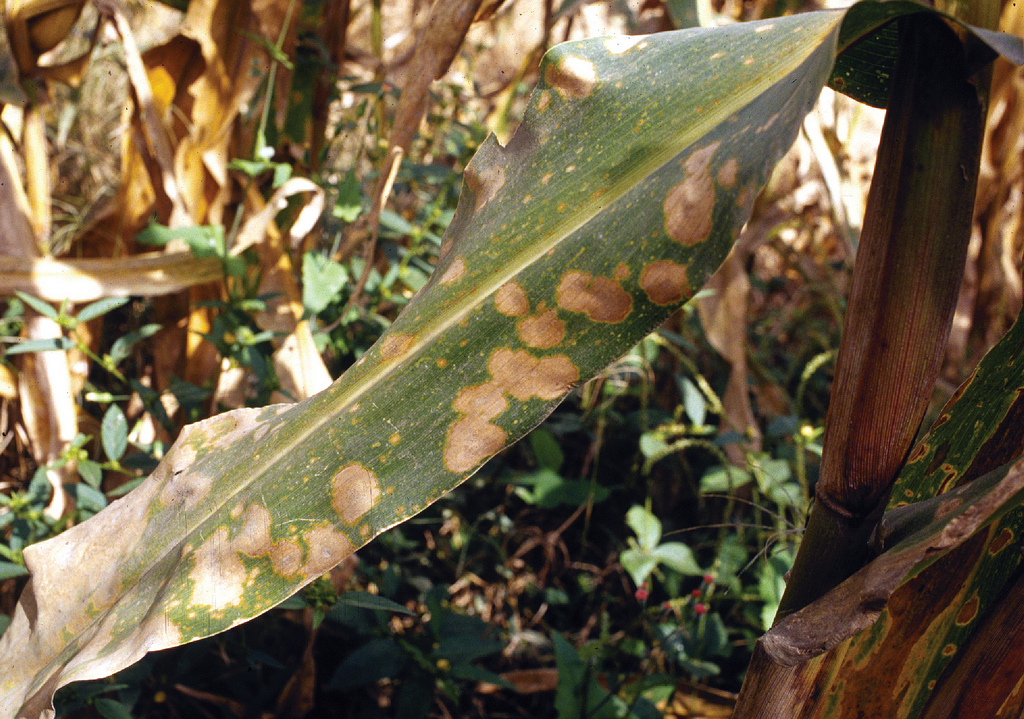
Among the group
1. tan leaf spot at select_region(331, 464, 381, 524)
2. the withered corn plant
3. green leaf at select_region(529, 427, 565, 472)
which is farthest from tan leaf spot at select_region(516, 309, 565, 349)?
green leaf at select_region(529, 427, 565, 472)

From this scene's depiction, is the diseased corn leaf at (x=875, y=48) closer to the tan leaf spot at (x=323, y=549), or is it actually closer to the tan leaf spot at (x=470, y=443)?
the tan leaf spot at (x=470, y=443)

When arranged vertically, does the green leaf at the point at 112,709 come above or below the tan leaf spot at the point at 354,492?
below

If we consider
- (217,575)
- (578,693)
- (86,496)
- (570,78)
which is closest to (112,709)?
(86,496)

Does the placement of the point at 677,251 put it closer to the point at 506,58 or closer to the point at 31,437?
the point at 31,437

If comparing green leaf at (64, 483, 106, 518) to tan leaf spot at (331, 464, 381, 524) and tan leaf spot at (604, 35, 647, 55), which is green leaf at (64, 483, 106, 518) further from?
tan leaf spot at (604, 35, 647, 55)

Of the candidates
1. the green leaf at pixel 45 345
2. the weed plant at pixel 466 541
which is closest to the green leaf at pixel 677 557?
the weed plant at pixel 466 541

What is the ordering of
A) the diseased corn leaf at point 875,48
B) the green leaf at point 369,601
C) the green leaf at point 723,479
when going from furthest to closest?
the green leaf at point 723,479
the green leaf at point 369,601
the diseased corn leaf at point 875,48

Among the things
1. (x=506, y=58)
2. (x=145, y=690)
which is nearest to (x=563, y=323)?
(x=145, y=690)
